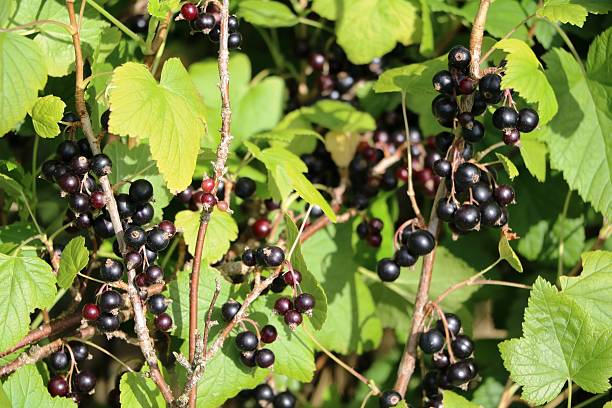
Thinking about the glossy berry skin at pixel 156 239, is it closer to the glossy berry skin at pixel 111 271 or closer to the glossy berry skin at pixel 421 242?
the glossy berry skin at pixel 111 271

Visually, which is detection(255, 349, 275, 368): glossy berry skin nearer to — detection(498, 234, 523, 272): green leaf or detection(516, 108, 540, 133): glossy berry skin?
detection(498, 234, 523, 272): green leaf

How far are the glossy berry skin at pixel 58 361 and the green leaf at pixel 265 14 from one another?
3.84 ft

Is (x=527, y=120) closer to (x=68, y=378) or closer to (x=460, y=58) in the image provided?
(x=460, y=58)

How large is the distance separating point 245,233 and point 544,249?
99 cm

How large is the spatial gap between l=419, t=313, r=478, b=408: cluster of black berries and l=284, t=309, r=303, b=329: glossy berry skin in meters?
0.34

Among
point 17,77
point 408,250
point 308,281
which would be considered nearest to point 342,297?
point 408,250

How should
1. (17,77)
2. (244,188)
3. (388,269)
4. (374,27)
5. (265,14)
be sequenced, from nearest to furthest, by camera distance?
1. (17,77)
2. (388,269)
3. (244,188)
4. (374,27)
5. (265,14)

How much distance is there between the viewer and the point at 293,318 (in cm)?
174

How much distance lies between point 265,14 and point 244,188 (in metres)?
0.63

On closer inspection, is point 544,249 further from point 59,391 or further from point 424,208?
point 59,391

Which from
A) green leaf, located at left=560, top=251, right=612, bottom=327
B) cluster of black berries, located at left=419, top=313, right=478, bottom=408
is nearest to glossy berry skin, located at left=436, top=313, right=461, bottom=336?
cluster of black berries, located at left=419, top=313, right=478, bottom=408

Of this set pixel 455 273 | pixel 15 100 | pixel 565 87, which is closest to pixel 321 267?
pixel 455 273

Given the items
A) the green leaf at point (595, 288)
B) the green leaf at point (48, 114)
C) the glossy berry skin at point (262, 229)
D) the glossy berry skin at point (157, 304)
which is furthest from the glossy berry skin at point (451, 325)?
the green leaf at point (48, 114)

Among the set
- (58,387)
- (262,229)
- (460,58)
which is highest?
(460,58)
